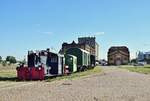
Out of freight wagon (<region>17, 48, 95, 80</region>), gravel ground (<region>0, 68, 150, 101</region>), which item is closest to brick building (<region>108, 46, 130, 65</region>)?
freight wagon (<region>17, 48, 95, 80</region>)

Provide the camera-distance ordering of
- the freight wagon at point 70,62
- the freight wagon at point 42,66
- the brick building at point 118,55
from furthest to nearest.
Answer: the brick building at point 118,55, the freight wagon at point 70,62, the freight wagon at point 42,66

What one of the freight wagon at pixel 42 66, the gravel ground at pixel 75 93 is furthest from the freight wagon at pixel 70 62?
the gravel ground at pixel 75 93

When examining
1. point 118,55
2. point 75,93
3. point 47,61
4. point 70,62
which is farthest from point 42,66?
point 118,55

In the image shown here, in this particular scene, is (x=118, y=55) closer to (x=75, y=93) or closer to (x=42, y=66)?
(x=42, y=66)

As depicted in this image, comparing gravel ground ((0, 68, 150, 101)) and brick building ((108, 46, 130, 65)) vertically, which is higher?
brick building ((108, 46, 130, 65))

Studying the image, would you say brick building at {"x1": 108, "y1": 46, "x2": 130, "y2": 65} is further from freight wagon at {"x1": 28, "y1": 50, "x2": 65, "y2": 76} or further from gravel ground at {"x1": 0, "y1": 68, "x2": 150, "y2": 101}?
gravel ground at {"x1": 0, "y1": 68, "x2": 150, "y2": 101}

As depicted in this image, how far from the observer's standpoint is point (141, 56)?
191375 millimetres

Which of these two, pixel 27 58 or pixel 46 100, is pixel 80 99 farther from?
pixel 27 58

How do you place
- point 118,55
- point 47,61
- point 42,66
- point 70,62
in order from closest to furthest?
1. point 42,66
2. point 47,61
3. point 70,62
4. point 118,55

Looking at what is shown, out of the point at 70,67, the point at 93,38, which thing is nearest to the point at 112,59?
the point at 93,38

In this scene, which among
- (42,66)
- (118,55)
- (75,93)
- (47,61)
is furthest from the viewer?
(118,55)

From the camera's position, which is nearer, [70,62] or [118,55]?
[70,62]

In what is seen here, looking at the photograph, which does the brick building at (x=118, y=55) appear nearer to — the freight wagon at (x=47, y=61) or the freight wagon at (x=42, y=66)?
the freight wagon at (x=42, y=66)

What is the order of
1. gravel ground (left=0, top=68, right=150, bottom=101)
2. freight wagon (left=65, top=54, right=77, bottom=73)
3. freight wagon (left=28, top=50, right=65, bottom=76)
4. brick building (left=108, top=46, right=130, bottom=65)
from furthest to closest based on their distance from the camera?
brick building (left=108, top=46, right=130, bottom=65), freight wagon (left=65, top=54, right=77, bottom=73), freight wagon (left=28, top=50, right=65, bottom=76), gravel ground (left=0, top=68, right=150, bottom=101)
